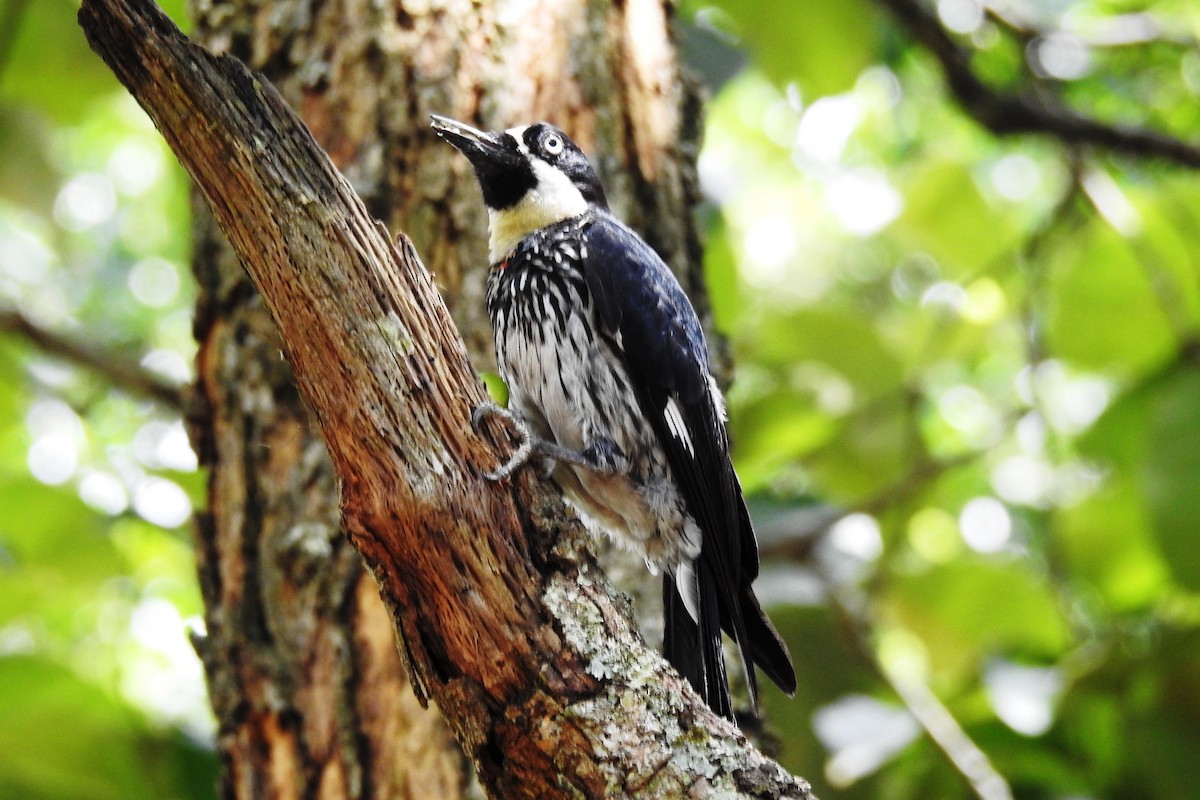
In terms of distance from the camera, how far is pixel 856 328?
3.48 meters

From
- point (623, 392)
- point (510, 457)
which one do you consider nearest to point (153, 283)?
point (623, 392)

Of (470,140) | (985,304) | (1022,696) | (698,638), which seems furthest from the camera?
(985,304)

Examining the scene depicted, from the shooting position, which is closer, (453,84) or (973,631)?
(453,84)

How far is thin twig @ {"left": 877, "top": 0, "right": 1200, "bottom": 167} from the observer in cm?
372

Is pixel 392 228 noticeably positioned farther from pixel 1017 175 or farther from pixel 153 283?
pixel 1017 175

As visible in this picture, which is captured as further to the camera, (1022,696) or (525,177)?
(1022,696)

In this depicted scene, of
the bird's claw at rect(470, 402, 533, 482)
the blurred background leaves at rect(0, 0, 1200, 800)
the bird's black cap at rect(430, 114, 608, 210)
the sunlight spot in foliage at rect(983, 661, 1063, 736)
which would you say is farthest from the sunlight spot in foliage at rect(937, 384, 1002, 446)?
the bird's claw at rect(470, 402, 533, 482)

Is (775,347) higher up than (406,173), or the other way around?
(775,347)

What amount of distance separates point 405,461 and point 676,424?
0.89 metres

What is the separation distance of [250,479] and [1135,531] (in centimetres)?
251

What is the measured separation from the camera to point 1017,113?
3846 millimetres

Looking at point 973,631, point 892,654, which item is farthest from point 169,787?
point 892,654

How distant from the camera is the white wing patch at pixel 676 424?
93.4 inches

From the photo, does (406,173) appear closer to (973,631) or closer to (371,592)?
(371,592)
